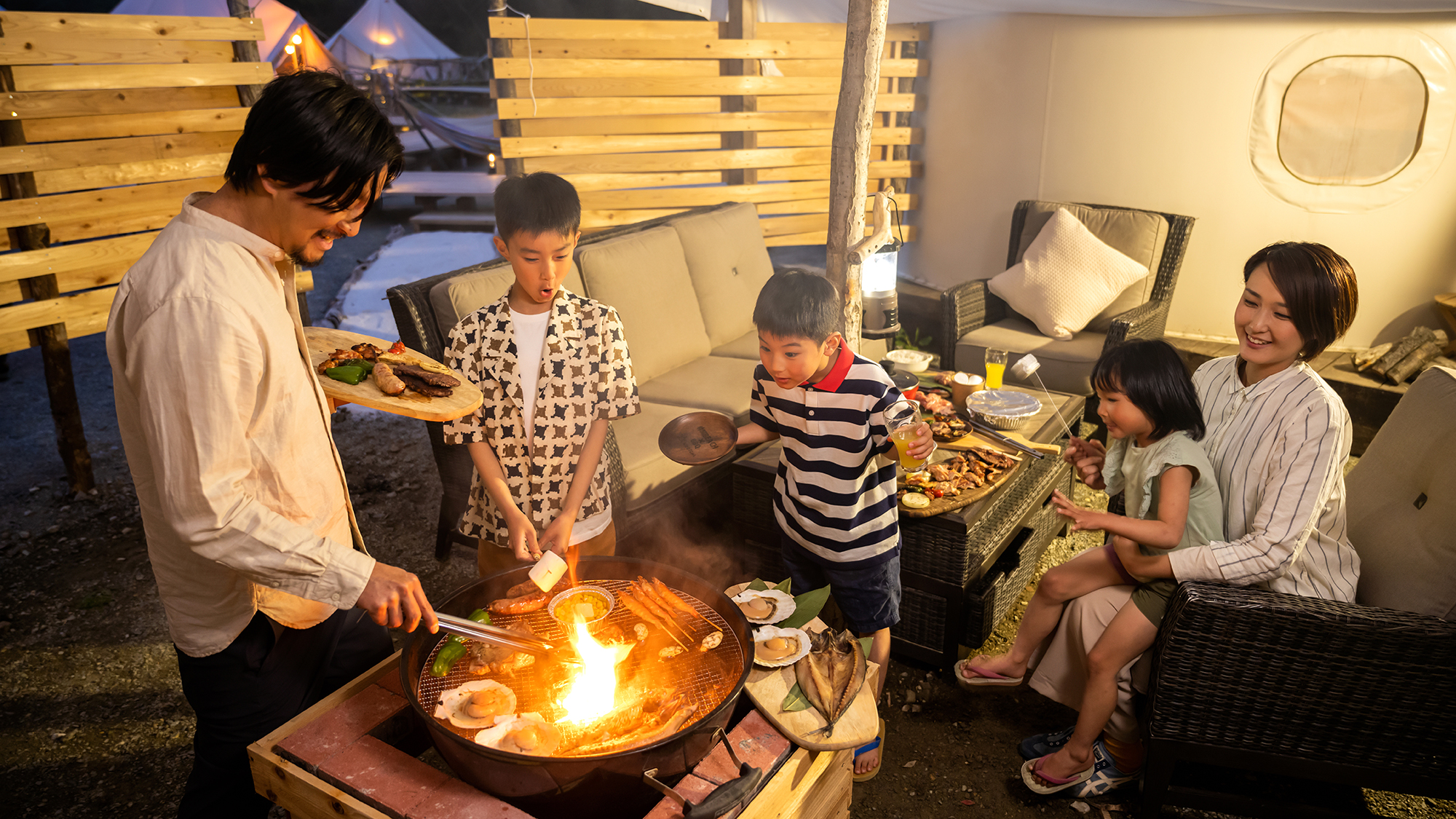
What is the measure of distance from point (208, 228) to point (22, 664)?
3.01m

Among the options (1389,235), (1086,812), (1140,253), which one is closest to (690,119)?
(1140,253)

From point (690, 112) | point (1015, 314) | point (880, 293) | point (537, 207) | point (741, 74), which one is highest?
point (741, 74)

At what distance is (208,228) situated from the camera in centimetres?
158

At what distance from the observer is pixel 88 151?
468 centimetres

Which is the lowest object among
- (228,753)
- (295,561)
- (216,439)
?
(228,753)

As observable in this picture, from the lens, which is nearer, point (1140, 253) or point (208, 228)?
point (208, 228)

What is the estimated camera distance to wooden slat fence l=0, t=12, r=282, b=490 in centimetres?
443

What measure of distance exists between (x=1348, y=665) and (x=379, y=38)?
19416 millimetres

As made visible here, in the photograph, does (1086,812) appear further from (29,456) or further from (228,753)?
(29,456)

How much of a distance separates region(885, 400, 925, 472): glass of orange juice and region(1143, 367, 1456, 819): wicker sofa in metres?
0.85

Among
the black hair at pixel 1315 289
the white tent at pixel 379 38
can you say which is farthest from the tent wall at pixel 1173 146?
the white tent at pixel 379 38

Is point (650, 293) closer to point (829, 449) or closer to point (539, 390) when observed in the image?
point (539, 390)

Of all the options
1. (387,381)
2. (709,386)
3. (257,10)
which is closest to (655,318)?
(709,386)

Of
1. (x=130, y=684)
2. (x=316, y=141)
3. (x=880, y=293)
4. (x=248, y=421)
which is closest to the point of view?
(x=316, y=141)
